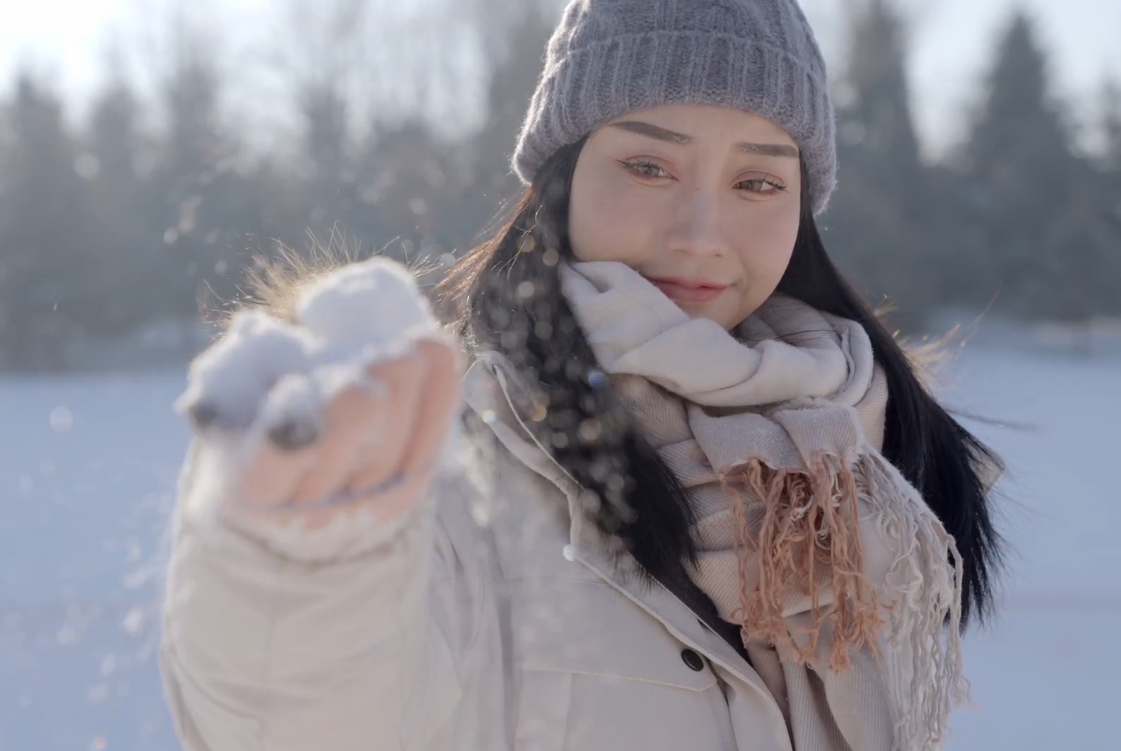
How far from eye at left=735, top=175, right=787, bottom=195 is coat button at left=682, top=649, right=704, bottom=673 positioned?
708 millimetres

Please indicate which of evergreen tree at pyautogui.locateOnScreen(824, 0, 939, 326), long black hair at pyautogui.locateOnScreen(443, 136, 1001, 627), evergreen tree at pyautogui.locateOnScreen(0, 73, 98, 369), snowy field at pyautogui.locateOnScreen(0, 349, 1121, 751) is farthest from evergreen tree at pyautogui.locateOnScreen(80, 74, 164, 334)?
long black hair at pyautogui.locateOnScreen(443, 136, 1001, 627)

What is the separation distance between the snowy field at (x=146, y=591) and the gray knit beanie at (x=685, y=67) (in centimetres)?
85

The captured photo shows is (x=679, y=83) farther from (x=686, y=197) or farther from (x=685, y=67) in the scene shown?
(x=686, y=197)

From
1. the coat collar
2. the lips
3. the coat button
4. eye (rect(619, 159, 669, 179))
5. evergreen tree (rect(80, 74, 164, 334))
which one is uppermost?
eye (rect(619, 159, 669, 179))

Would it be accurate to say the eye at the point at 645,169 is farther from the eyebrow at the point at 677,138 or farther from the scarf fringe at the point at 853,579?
the scarf fringe at the point at 853,579

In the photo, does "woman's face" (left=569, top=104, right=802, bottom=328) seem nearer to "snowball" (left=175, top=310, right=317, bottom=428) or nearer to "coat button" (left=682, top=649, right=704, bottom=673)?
"coat button" (left=682, top=649, right=704, bottom=673)

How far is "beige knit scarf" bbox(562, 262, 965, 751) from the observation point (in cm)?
144

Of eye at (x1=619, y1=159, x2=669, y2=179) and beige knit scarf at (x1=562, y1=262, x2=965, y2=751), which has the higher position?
eye at (x1=619, y1=159, x2=669, y2=179)

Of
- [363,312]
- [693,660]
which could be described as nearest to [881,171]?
[693,660]

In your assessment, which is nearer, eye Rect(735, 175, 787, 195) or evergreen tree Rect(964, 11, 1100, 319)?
eye Rect(735, 175, 787, 195)

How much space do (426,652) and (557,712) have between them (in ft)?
1.00

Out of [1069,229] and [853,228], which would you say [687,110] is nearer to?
[853,228]

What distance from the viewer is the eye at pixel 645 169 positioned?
158 cm

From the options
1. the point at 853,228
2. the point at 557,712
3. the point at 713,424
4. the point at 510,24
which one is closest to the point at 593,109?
the point at 713,424
